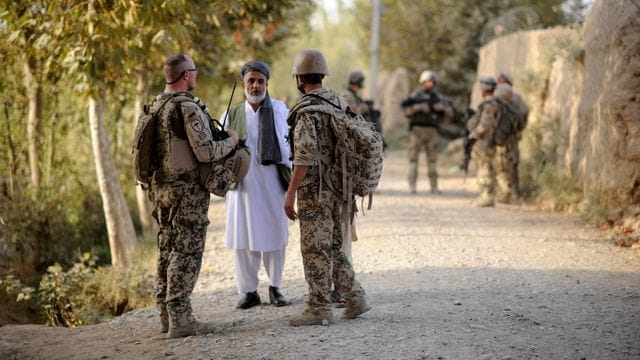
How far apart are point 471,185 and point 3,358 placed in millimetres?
10050

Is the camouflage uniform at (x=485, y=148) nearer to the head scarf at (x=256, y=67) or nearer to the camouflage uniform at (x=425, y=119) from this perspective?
the camouflage uniform at (x=425, y=119)

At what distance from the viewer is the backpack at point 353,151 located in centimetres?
469

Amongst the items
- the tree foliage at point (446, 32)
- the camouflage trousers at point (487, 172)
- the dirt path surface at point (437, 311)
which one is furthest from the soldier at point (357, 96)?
the tree foliage at point (446, 32)

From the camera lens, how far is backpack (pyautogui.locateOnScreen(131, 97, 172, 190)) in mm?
4711

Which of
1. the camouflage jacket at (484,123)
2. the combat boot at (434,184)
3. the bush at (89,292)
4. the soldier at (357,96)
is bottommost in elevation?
the bush at (89,292)

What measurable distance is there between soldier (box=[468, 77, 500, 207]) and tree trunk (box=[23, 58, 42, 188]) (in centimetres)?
583

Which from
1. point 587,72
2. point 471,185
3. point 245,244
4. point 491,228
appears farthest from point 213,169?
point 471,185

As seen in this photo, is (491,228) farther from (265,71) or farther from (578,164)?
(265,71)

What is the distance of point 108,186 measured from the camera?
310 inches

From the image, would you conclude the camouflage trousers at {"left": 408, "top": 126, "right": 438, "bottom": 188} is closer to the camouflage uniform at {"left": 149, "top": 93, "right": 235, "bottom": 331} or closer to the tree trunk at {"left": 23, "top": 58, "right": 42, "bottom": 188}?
the tree trunk at {"left": 23, "top": 58, "right": 42, "bottom": 188}

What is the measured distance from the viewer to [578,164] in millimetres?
9680

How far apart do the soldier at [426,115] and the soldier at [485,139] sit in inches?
36.9

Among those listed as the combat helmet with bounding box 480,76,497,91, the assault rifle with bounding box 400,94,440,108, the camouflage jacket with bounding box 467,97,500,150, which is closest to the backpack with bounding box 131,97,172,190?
the camouflage jacket with bounding box 467,97,500,150

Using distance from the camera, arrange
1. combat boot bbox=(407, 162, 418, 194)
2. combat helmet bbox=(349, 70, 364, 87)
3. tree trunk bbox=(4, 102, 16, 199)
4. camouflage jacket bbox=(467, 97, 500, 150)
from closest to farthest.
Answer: tree trunk bbox=(4, 102, 16, 199) → combat helmet bbox=(349, 70, 364, 87) → camouflage jacket bbox=(467, 97, 500, 150) → combat boot bbox=(407, 162, 418, 194)
